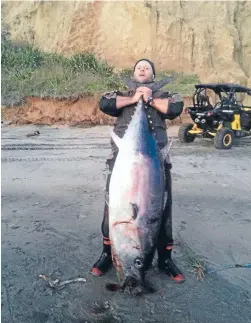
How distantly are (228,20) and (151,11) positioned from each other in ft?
16.4

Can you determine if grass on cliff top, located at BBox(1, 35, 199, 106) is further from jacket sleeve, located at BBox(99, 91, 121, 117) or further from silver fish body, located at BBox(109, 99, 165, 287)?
silver fish body, located at BBox(109, 99, 165, 287)

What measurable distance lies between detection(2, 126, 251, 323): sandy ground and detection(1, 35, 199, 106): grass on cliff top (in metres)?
6.40

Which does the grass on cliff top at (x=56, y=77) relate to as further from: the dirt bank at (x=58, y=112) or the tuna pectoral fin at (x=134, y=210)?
the tuna pectoral fin at (x=134, y=210)

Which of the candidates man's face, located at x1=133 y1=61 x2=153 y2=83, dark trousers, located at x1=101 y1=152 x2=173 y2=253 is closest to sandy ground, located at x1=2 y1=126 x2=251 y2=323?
dark trousers, located at x1=101 y1=152 x2=173 y2=253

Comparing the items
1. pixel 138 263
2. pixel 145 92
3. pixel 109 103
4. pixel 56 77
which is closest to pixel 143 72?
pixel 145 92

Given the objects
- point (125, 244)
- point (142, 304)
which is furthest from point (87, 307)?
point (125, 244)

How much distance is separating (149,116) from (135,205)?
78cm

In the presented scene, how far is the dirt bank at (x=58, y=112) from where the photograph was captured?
43.9ft

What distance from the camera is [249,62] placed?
70.1ft

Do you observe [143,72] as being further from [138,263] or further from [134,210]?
[138,263]

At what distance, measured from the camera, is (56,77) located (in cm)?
1520

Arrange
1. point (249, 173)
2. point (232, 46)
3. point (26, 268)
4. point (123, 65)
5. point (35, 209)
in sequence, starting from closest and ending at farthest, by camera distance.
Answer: point (26, 268) < point (35, 209) < point (249, 173) < point (123, 65) < point (232, 46)

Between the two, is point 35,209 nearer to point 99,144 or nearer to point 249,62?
point 99,144

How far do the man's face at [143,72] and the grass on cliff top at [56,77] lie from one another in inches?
429
